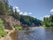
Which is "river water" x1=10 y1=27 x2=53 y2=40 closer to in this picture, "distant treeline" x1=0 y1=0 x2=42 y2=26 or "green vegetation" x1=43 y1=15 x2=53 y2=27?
"distant treeline" x1=0 y1=0 x2=42 y2=26

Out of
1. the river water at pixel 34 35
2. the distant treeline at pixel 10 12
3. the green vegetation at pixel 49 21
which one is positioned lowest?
the river water at pixel 34 35

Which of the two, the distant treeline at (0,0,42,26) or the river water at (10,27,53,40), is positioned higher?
the distant treeline at (0,0,42,26)

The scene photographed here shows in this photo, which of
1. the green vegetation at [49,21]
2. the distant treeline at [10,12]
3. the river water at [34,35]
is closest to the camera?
the river water at [34,35]

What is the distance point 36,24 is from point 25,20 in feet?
39.0

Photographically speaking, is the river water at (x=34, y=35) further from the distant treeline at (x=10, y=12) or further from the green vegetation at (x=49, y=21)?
the green vegetation at (x=49, y=21)

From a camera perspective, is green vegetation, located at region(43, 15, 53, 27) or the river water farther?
green vegetation, located at region(43, 15, 53, 27)

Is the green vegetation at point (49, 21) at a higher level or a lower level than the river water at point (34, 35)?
higher

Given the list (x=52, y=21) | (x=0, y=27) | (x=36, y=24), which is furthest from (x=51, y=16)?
(x=0, y=27)

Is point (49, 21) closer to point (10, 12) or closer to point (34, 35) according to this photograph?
point (10, 12)

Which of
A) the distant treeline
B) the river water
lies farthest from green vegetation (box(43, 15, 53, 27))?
the river water

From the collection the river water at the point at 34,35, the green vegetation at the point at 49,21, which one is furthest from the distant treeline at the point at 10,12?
the river water at the point at 34,35

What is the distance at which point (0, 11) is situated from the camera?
2214 cm

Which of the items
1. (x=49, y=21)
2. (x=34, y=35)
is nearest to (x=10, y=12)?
(x=49, y=21)

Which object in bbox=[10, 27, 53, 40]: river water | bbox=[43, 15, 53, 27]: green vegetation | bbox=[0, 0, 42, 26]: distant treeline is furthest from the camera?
bbox=[43, 15, 53, 27]: green vegetation
